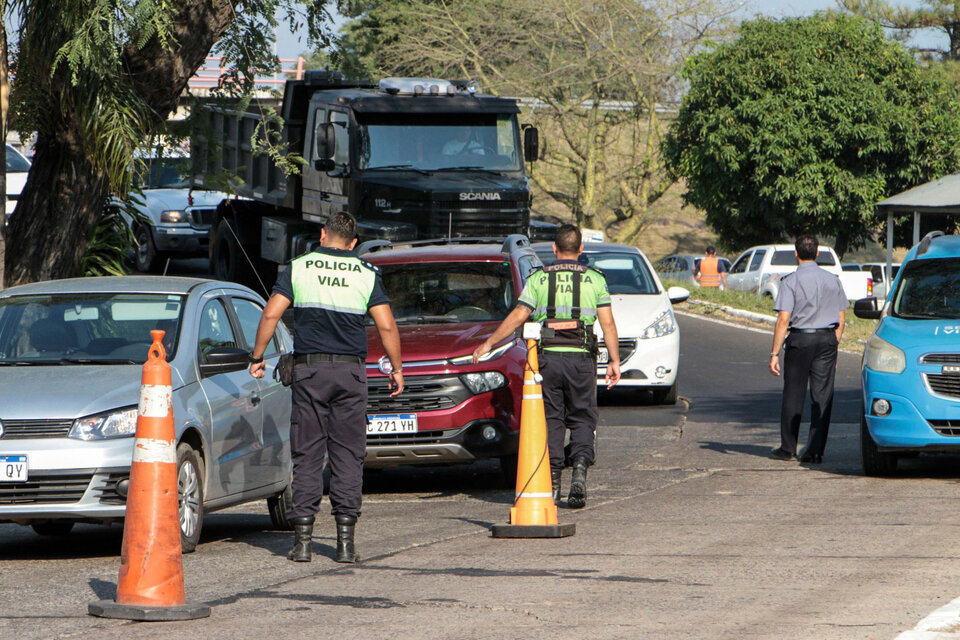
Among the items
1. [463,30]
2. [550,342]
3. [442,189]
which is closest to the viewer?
[550,342]

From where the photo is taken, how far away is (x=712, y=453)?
506 inches

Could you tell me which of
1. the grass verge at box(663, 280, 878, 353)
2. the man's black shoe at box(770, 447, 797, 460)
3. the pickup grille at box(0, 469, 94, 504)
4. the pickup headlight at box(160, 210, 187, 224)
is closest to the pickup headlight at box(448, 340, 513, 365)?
the man's black shoe at box(770, 447, 797, 460)

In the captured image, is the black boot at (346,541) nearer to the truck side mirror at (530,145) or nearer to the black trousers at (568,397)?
the black trousers at (568,397)

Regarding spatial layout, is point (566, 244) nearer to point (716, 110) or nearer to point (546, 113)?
point (716, 110)

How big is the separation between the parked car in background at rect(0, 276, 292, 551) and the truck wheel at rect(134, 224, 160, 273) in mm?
15116

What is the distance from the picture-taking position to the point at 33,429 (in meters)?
7.54

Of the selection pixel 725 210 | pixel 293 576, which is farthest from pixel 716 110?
pixel 293 576

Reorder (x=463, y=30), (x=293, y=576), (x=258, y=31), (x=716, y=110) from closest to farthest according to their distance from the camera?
(x=293, y=576) → (x=258, y=31) → (x=716, y=110) → (x=463, y=30)

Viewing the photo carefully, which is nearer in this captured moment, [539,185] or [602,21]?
[602,21]

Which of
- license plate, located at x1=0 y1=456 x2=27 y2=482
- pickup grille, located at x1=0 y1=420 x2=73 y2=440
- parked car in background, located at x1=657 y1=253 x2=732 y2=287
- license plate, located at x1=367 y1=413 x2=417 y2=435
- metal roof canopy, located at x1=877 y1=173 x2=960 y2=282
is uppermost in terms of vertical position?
metal roof canopy, located at x1=877 y1=173 x2=960 y2=282

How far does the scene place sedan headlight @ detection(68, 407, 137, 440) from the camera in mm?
7566

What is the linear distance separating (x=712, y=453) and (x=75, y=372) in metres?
6.58

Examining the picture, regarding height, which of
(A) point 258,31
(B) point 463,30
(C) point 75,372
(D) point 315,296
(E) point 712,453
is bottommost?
(E) point 712,453

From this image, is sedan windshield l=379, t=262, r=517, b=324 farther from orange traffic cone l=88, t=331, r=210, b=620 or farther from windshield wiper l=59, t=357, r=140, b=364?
orange traffic cone l=88, t=331, r=210, b=620
